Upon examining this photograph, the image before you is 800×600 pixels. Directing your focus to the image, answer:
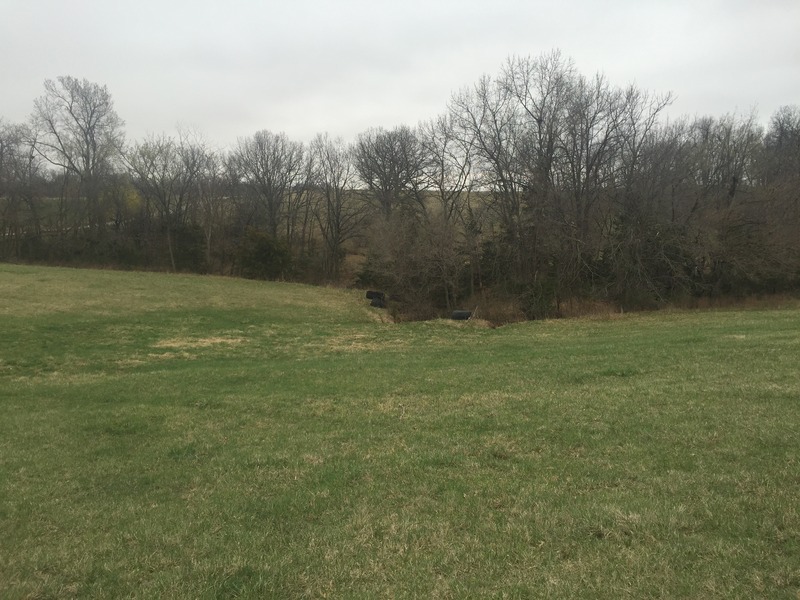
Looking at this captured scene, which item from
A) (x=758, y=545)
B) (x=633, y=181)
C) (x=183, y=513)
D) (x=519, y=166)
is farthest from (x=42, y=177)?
(x=758, y=545)

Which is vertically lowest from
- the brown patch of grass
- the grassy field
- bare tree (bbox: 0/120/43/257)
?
the brown patch of grass

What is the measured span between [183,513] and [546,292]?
27.7 meters

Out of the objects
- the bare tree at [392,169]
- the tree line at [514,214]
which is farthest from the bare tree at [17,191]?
the bare tree at [392,169]

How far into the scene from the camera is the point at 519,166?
1356 inches

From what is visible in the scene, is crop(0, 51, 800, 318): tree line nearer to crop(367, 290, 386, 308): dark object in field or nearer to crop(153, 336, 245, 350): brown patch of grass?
crop(367, 290, 386, 308): dark object in field

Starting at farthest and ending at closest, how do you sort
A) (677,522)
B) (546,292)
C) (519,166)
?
(519,166)
(546,292)
(677,522)

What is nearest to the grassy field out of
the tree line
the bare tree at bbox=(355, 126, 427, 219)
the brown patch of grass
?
the brown patch of grass

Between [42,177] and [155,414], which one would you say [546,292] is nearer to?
[155,414]

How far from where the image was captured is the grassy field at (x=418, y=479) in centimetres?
367

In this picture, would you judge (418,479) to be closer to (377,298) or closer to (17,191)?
(377,298)

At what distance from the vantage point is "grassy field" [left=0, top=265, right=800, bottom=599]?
3666 millimetres

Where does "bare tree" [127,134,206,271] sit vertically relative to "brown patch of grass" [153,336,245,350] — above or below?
above

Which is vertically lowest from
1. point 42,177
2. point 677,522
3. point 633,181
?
point 677,522

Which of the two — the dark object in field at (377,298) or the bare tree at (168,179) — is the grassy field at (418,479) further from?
the bare tree at (168,179)
